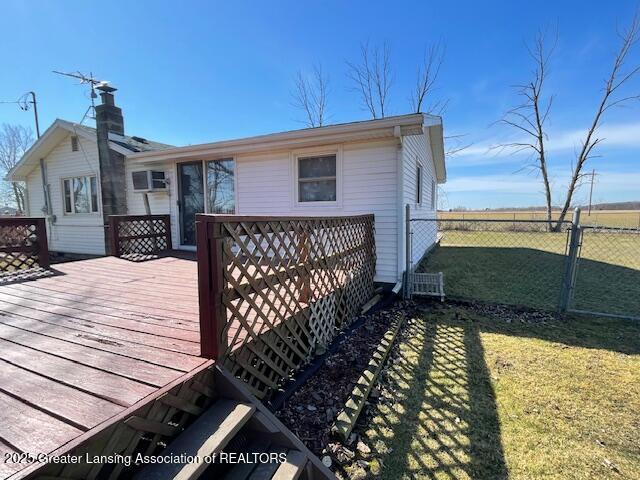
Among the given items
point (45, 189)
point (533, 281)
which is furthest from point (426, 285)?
point (45, 189)

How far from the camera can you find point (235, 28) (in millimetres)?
8523

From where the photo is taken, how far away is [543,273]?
7246 millimetres

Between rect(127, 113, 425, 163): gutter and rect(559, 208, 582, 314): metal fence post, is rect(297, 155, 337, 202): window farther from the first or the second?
rect(559, 208, 582, 314): metal fence post

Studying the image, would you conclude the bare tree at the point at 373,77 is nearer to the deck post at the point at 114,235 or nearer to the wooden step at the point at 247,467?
the deck post at the point at 114,235

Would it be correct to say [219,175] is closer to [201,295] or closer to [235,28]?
[235,28]

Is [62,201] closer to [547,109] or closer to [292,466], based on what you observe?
[292,466]

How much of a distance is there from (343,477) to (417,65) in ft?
53.4

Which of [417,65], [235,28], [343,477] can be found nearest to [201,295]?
[343,477]

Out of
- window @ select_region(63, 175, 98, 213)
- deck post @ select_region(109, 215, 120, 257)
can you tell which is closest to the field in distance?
deck post @ select_region(109, 215, 120, 257)

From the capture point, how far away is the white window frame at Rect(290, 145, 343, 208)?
18.0 feet

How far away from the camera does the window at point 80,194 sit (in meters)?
8.62

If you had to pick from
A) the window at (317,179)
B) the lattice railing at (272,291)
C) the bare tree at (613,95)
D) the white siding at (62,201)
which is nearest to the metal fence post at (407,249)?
the lattice railing at (272,291)

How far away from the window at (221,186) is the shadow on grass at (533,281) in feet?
16.0

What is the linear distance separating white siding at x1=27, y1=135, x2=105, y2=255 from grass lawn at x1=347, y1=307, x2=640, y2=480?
924 centimetres
